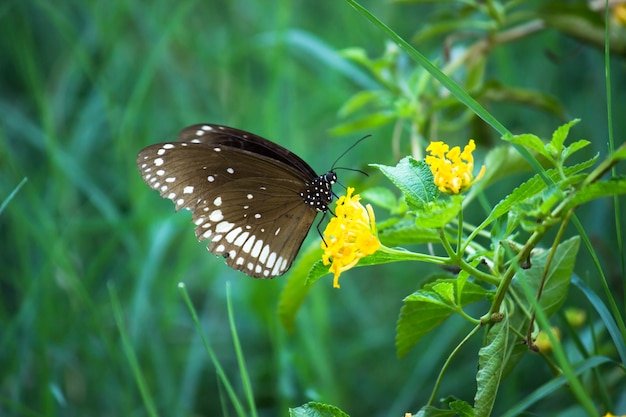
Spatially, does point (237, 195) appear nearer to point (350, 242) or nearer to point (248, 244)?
point (248, 244)

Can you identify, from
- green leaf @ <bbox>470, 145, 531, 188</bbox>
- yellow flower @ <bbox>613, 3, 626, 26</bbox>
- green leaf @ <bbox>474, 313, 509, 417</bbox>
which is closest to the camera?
green leaf @ <bbox>474, 313, 509, 417</bbox>

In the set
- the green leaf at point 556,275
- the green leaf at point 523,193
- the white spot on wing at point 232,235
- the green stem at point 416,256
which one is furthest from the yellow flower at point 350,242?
the white spot on wing at point 232,235

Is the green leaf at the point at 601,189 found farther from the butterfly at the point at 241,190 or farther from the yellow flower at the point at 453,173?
the butterfly at the point at 241,190

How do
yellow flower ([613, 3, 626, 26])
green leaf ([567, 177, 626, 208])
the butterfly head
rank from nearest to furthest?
green leaf ([567, 177, 626, 208]), yellow flower ([613, 3, 626, 26]), the butterfly head

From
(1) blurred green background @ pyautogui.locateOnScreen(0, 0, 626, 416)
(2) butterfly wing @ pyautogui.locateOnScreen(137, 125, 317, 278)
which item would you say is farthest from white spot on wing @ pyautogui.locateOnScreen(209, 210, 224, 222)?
(1) blurred green background @ pyautogui.locateOnScreen(0, 0, 626, 416)

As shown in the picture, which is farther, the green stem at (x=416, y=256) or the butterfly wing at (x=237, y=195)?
the butterfly wing at (x=237, y=195)

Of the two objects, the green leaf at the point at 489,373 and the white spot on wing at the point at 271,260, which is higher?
the white spot on wing at the point at 271,260

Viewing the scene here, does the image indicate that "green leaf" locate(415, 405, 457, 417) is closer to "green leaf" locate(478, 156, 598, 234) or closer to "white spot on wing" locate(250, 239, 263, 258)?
"green leaf" locate(478, 156, 598, 234)

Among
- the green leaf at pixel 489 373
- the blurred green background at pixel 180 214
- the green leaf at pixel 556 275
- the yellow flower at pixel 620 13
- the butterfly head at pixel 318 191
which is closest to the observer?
the green leaf at pixel 489 373
